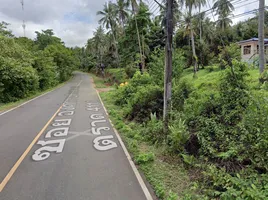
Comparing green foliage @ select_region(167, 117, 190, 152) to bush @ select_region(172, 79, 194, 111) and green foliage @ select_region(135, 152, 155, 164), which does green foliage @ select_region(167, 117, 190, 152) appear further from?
bush @ select_region(172, 79, 194, 111)

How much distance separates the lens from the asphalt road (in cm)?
372

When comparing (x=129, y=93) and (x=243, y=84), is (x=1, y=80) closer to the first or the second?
(x=129, y=93)

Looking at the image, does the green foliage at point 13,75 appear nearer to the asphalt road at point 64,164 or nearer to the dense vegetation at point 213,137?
the asphalt road at point 64,164

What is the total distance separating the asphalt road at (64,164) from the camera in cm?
372

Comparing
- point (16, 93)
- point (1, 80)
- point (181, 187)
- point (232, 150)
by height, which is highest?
point (1, 80)

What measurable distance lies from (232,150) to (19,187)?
4.38 metres

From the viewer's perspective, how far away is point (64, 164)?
15.9 ft

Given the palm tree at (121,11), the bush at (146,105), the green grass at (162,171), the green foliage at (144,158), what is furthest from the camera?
the palm tree at (121,11)

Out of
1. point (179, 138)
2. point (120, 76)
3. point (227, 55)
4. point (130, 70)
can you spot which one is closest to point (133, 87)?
point (179, 138)

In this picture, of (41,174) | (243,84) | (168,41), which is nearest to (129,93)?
(168,41)

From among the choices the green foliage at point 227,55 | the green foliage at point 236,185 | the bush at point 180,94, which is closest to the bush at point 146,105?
the bush at point 180,94

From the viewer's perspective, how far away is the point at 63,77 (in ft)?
123

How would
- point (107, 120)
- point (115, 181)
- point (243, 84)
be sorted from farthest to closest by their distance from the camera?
point (107, 120) < point (243, 84) < point (115, 181)

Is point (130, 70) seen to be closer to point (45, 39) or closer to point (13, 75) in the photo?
point (13, 75)
